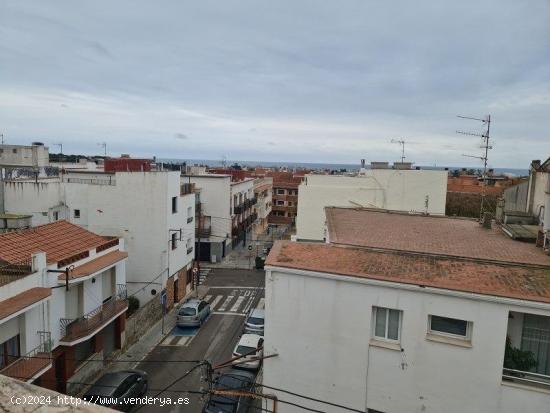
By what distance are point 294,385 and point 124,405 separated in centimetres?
938

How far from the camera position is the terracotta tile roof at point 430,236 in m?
12.9

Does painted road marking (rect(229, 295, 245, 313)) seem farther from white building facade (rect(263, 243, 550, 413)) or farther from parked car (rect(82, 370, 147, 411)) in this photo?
white building facade (rect(263, 243, 550, 413))

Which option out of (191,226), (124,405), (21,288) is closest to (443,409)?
(124,405)

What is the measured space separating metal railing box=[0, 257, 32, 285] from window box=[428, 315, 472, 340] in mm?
14149

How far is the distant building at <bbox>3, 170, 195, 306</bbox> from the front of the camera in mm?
28141

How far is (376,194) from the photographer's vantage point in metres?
33.4

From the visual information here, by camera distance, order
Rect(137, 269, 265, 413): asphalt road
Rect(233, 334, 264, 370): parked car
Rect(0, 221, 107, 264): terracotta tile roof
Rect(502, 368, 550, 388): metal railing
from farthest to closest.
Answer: Rect(233, 334, 264, 370): parked car
Rect(137, 269, 265, 413): asphalt road
Rect(0, 221, 107, 264): terracotta tile roof
Rect(502, 368, 550, 388): metal railing

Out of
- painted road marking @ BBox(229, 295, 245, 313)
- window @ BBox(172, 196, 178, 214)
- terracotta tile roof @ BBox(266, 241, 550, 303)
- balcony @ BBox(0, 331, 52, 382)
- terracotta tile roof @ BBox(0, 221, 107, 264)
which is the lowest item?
painted road marking @ BBox(229, 295, 245, 313)

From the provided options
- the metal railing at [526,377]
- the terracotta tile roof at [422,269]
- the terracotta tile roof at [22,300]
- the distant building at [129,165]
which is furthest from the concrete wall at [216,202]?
the metal railing at [526,377]

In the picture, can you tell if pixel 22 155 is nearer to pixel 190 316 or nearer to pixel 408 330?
pixel 190 316

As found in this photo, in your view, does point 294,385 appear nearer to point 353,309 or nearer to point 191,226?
point 353,309

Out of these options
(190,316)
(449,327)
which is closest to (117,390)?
(190,316)

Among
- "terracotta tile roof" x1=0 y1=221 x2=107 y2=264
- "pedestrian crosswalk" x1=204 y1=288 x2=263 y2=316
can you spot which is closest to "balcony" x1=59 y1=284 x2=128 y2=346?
"terracotta tile roof" x1=0 y1=221 x2=107 y2=264

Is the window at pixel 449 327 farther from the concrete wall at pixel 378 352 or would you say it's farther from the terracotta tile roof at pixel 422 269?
the terracotta tile roof at pixel 422 269
